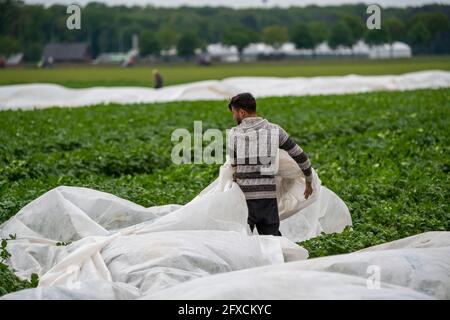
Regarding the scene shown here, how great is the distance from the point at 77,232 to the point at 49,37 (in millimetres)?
85273

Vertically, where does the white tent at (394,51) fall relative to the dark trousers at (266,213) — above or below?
below

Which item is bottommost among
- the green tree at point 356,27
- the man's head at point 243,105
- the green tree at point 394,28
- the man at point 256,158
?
the green tree at point 356,27

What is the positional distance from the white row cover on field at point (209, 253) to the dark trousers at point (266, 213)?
10cm

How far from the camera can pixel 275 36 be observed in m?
108

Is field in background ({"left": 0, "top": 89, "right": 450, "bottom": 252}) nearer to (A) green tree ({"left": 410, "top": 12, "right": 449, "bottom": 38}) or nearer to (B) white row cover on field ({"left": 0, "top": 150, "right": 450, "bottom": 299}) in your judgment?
(B) white row cover on field ({"left": 0, "top": 150, "right": 450, "bottom": 299})

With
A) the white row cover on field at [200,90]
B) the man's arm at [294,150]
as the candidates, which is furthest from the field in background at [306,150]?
the white row cover on field at [200,90]

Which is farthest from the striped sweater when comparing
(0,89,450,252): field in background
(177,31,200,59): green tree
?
(177,31,200,59): green tree

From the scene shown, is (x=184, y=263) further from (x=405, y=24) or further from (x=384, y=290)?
(x=405, y=24)

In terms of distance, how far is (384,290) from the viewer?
18.0 feet

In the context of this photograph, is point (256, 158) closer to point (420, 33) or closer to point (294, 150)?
point (294, 150)

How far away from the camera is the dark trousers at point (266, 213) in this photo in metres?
7.71

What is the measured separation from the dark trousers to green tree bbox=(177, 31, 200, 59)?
91.8 meters

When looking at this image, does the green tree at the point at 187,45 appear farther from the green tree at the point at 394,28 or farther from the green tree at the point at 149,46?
the green tree at the point at 394,28
